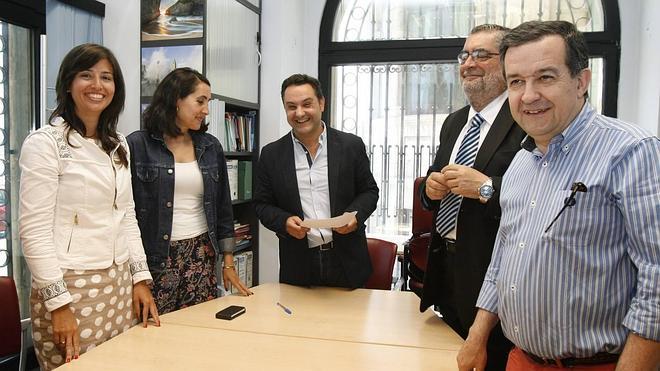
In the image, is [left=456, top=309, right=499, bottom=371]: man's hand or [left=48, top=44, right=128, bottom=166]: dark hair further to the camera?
[left=48, top=44, right=128, bottom=166]: dark hair

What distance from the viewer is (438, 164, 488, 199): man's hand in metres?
1.64

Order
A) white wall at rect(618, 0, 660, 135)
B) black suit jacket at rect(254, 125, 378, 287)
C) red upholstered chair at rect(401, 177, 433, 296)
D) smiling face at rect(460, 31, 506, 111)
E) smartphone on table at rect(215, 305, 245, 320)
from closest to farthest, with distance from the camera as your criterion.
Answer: smiling face at rect(460, 31, 506, 111)
smartphone on table at rect(215, 305, 245, 320)
black suit jacket at rect(254, 125, 378, 287)
red upholstered chair at rect(401, 177, 433, 296)
white wall at rect(618, 0, 660, 135)

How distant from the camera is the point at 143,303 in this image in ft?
6.34

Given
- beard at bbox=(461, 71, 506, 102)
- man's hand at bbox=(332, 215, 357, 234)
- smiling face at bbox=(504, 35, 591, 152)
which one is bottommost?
man's hand at bbox=(332, 215, 357, 234)

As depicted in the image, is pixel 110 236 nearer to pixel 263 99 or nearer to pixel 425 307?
pixel 425 307

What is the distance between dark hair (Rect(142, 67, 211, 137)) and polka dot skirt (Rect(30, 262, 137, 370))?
2.34ft

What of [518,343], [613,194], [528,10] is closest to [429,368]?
[518,343]

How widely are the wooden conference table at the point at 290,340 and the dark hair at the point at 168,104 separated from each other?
840 mm

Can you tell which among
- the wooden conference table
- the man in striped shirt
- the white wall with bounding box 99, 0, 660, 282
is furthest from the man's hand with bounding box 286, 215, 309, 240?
the white wall with bounding box 99, 0, 660, 282

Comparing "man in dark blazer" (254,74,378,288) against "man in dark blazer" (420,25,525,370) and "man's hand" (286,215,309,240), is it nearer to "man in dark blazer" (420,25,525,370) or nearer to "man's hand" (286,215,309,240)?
"man's hand" (286,215,309,240)

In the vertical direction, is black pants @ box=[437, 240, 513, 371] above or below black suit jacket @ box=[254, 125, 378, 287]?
below

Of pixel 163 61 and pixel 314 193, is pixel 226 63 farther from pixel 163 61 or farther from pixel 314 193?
pixel 314 193

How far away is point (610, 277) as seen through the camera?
1151 mm

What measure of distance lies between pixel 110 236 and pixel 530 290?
1.47m
